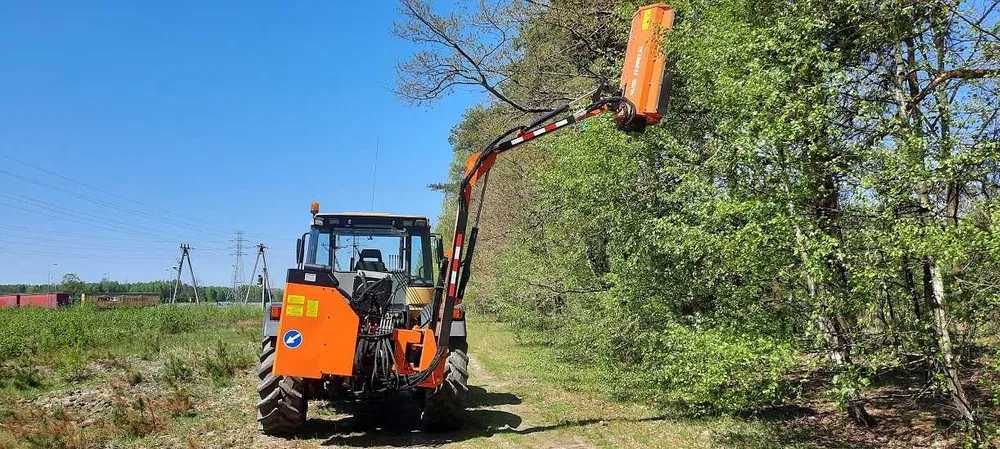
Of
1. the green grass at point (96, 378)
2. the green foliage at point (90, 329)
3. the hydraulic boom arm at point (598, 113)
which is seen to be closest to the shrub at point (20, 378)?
the green grass at point (96, 378)

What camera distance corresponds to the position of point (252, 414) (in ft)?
29.3

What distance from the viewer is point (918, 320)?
19.1 ft

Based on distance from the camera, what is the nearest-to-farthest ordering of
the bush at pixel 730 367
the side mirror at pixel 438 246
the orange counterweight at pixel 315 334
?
1. the bush at pixel 730 367
2. the orange counterweight at pixel 315 334
3. the side mirror at pixel 438 246

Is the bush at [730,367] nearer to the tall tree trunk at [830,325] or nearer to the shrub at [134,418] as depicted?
the tall tree trunk at [830,325]

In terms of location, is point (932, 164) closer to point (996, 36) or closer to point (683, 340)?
point (996, 36)

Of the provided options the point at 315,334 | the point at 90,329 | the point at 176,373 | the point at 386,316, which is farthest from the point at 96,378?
the point at 90,329

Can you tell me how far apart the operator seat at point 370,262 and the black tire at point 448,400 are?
5.49 ft

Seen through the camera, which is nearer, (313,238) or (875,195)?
(875,195)

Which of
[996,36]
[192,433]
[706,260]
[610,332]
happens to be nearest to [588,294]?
[610,332]

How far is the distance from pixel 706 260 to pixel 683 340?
1.26 metres

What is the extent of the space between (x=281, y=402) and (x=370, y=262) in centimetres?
228

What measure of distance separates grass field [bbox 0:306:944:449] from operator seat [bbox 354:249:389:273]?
6.18 ft

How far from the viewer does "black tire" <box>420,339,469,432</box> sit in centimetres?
771

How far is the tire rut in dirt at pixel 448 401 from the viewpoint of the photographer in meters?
7.71
